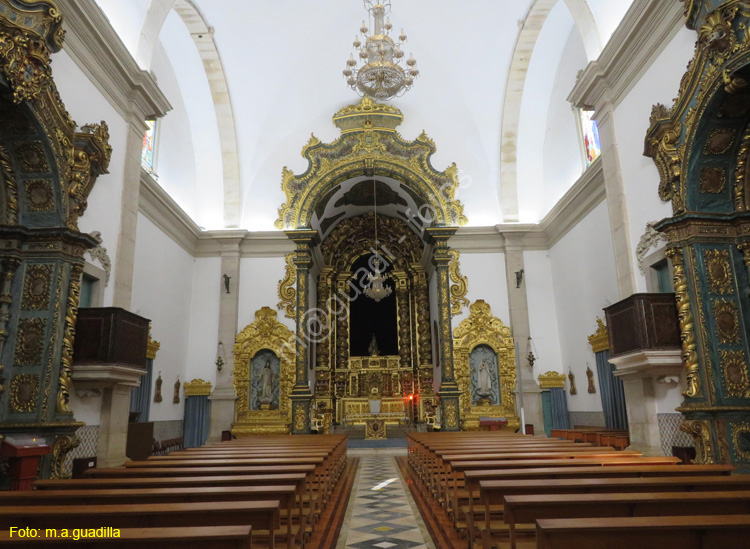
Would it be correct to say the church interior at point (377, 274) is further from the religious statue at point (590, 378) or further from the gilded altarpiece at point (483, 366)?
the religious statue at point (590, 378)

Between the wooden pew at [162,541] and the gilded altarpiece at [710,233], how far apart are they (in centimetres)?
579

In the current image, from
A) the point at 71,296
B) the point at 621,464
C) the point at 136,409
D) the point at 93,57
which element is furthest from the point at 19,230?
the point at 621,464

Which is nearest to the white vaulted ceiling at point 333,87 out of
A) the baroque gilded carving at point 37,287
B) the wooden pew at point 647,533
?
the baroque gilded carving at point 37,287

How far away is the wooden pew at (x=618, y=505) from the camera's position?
3.04m

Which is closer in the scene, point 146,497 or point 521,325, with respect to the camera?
point 146,497

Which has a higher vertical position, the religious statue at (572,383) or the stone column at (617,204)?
the stone column at (617,204)

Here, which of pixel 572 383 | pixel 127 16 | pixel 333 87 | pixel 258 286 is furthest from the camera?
pixel 333 87

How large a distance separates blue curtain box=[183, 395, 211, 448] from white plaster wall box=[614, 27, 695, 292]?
10.6 meters

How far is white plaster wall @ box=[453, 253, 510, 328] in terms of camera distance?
577 inches

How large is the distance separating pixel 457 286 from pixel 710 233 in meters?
8.43

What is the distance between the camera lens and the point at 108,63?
26.4ft

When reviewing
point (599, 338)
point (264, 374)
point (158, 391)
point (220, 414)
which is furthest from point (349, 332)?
point (599, 338)

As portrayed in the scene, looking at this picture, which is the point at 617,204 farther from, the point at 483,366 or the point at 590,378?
the point at 483,366

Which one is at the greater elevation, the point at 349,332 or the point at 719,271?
the point at 349,332
